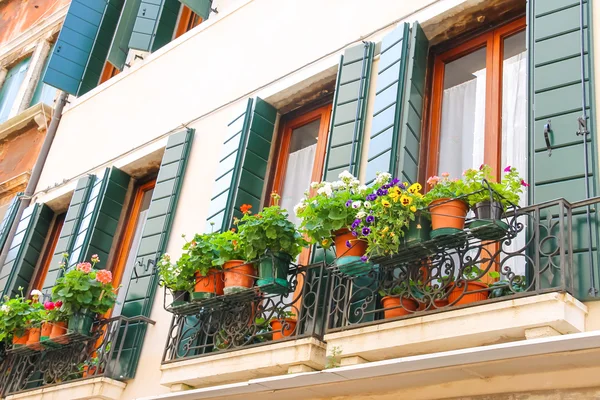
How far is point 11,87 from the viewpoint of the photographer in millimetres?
12398

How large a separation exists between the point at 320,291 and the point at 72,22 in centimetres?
651

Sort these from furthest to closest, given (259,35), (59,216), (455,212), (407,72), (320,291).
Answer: (59,216) < (259,35) < (407,72) < (320,291) < (455,212)

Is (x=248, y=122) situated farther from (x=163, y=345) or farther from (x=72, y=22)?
(x=72, y=22)

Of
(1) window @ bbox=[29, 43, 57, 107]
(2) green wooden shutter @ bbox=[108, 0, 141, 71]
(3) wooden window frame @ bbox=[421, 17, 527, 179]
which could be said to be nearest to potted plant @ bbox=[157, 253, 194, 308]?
(3) wooden window frame @ bbox=[421, 17, 527, 179]

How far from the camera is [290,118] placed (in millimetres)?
7254

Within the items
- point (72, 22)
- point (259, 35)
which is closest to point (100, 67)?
point (72, 22)

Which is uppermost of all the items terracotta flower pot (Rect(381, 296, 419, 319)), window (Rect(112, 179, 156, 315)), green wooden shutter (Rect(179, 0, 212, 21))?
green wooden shutter (Rect(179, 0, 212, 21))

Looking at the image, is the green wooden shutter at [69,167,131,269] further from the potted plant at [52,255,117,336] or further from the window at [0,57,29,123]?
the window at [0,57,29,123]

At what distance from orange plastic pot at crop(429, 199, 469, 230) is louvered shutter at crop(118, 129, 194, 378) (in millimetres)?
2971

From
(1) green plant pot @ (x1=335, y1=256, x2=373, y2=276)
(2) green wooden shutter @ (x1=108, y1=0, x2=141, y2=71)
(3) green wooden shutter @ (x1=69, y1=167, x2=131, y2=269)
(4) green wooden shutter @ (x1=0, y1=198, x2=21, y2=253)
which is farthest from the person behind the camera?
(2) green wooden shutter @ (x1=108, y1=0, x2=141, y2=71)

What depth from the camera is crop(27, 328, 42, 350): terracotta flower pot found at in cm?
680

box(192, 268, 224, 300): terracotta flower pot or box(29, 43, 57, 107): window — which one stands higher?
box(29, 43, 57, 107): window

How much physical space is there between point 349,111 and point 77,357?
2950 mm

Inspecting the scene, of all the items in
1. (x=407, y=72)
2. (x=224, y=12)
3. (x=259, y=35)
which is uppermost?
(x=224, y=12)
